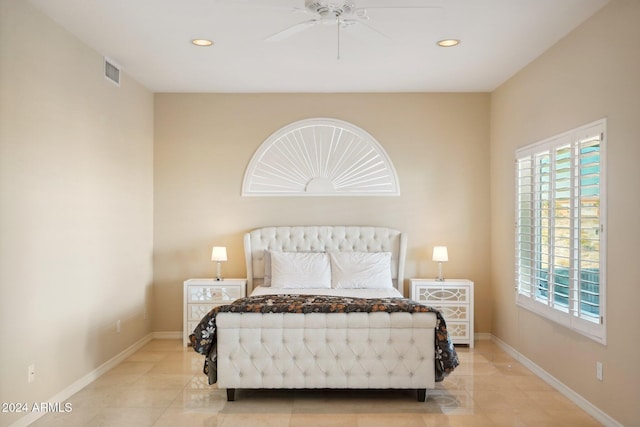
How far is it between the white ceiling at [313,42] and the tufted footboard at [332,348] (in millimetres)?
2184

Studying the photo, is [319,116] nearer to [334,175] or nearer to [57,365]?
[334,175]

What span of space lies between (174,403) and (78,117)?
7.93 feet

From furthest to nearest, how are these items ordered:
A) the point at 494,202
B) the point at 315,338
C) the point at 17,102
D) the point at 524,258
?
the point at 494,202 < the point at 524,258 < the point at 315,338 < the point at 17,102

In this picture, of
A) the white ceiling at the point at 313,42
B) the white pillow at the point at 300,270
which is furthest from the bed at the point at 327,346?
the white ceiling at the point at 313,42

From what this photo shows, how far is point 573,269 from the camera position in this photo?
12.7 feet

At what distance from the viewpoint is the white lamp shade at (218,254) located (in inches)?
220

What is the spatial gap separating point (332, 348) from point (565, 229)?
207cm

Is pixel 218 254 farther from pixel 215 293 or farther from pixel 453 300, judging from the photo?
pixel 453 300

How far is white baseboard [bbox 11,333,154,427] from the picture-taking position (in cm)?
345

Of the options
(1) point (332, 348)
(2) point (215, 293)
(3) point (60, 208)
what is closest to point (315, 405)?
(1) point (332, 348)

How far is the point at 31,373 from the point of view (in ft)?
11.5

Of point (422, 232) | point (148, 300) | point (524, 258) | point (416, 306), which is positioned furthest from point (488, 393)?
point (148, 300)

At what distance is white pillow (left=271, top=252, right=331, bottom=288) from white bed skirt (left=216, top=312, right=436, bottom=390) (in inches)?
63.5

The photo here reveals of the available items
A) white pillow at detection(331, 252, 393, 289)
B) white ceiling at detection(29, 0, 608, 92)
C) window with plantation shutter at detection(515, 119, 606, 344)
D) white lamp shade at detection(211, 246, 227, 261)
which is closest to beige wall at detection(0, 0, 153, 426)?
white ceiling at detection(29, 0, 608, 92)
